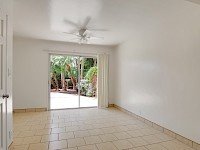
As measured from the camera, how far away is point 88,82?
5.88m

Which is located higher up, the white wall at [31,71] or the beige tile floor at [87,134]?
the white wall at [31,71]

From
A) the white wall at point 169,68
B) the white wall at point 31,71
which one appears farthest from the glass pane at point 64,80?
the white wall at point 169,68

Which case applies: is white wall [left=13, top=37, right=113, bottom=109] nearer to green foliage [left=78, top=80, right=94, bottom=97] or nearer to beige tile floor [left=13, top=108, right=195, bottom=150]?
beige tile floor [left=13, top=108, right=195, bottom=150]

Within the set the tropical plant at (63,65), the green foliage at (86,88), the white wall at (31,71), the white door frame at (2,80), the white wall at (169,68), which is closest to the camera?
the white door frame at (2,80)

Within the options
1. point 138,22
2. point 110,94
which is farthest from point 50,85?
point 138,22

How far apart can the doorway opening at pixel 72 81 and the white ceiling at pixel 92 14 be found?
1716mm

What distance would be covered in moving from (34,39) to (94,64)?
7.68 feet

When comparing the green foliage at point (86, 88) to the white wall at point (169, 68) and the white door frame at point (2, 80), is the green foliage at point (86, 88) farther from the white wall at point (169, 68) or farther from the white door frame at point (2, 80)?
the white door frame at point (2, 80)

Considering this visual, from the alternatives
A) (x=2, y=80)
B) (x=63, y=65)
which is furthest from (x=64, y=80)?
(x=2, y=80)

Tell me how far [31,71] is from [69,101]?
1.89m

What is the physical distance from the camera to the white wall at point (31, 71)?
15.6ft

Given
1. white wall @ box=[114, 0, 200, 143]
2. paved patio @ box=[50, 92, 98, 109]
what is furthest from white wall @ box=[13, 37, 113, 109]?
white wall @ box=[114, 0, 200, 143]

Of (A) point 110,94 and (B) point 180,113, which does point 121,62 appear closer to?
(A) point 110,94

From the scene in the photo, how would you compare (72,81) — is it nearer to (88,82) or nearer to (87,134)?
(88,82)
